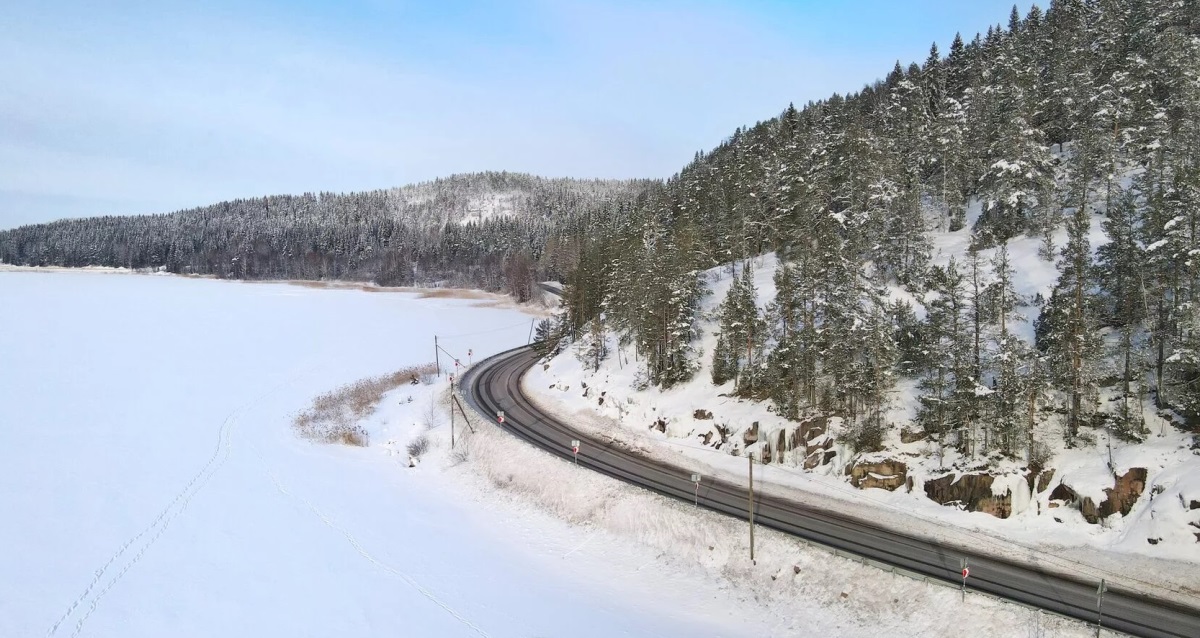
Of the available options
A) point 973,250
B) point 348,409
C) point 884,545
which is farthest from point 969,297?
point 348,409

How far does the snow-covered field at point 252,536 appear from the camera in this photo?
2859 cm

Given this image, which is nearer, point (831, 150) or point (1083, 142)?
point (1083, 142)

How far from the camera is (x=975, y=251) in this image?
49938 mm

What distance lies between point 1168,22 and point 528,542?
82.3 m

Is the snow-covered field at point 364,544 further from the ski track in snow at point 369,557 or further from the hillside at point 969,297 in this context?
the hillside at point 969,297

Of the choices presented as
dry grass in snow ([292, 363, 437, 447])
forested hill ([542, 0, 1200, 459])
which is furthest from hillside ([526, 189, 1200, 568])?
dry grass in snow ([292, 363, 437, 447])

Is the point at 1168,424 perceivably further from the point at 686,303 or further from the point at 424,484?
the point at 424,484

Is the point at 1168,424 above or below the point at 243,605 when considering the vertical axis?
above

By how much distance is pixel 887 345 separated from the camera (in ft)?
129

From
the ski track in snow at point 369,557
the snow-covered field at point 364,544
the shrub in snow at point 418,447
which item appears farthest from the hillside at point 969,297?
the ski track in snow at point 369,557

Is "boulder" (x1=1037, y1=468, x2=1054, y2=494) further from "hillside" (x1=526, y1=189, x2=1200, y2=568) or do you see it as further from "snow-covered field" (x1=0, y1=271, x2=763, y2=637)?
"snow-covered field" (x1=0, y1=271, x2=763, y2=637)

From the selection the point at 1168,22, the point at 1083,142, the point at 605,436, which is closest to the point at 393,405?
the point at 605,436

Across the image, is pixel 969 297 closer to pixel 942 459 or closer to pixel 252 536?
pixel 942 459

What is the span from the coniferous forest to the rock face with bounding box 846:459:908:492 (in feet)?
5.80
